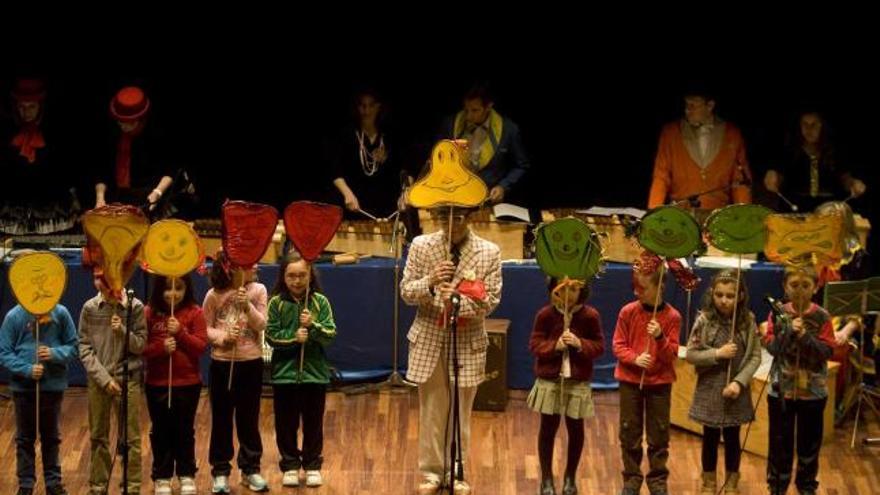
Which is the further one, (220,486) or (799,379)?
(220,486)

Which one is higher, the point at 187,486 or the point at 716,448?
the point at 716,448

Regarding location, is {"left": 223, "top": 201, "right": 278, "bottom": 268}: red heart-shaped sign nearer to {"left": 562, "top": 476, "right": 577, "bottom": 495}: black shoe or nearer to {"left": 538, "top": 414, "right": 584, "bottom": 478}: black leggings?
{"left": 538, "top": 414, "right": 584, "bottom": 478}: black leggings

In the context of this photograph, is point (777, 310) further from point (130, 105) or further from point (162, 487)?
point (130, 105)

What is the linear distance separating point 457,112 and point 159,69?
6.49ft

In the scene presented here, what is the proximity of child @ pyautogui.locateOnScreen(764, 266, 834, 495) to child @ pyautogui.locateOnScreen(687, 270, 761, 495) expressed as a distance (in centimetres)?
14

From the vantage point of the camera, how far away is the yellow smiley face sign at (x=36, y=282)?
767 cm

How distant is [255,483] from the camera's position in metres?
8.20

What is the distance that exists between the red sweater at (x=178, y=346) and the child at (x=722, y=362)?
2.29 metres

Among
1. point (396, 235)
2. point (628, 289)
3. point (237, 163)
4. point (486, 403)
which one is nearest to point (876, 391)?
point (628, 289)

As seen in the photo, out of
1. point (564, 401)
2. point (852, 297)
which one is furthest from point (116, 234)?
point (852, 297)

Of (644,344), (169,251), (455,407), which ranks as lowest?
(455,407)

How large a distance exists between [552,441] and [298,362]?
1251mm

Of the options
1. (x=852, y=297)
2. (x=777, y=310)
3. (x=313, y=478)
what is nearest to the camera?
(x=777, y=310)

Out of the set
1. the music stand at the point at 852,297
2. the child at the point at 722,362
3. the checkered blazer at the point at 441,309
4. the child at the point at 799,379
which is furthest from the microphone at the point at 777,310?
the checkered blazer at the point at 441,309
